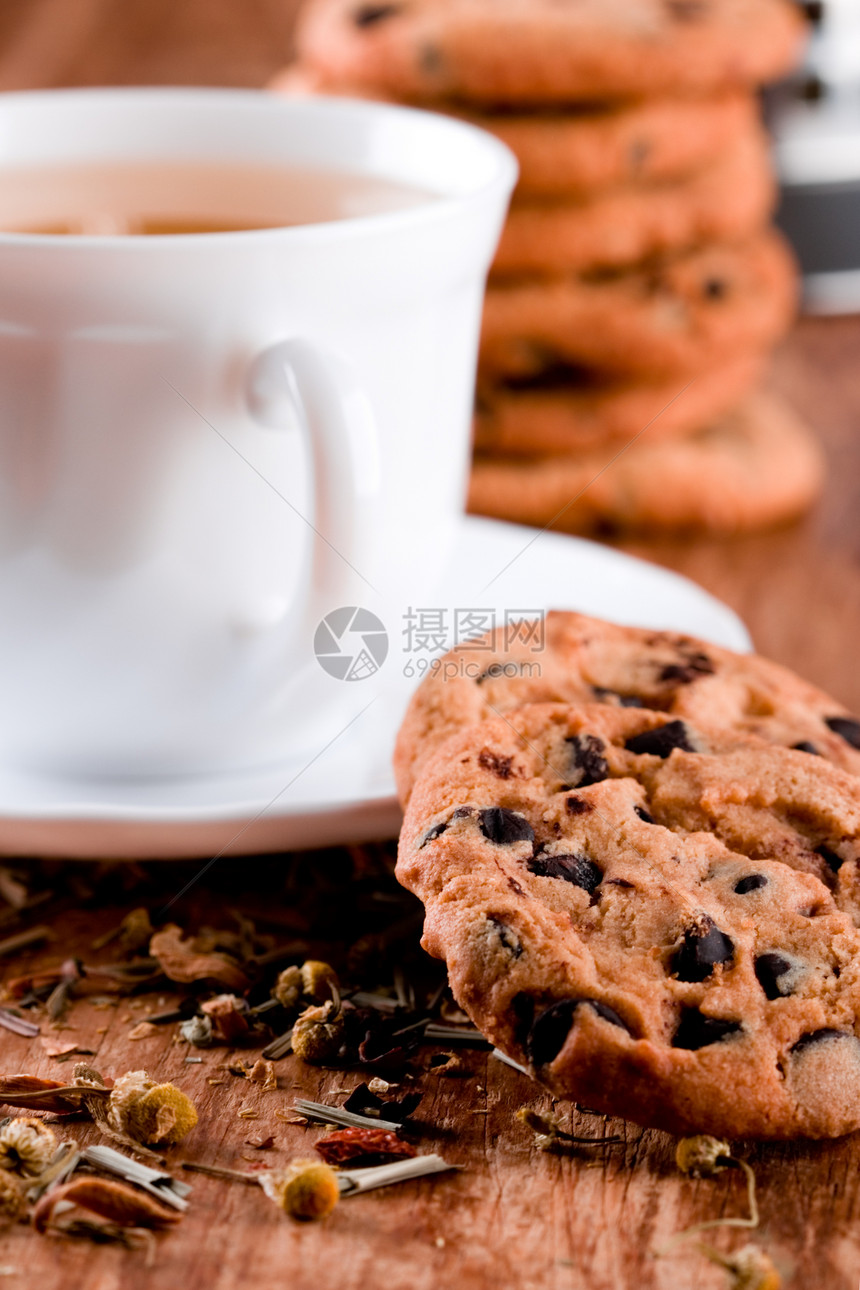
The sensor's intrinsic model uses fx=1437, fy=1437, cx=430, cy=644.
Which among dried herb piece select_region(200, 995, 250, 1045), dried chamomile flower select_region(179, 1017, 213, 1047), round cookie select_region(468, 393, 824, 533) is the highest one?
dried herb piece select_region(200, 995, 250, 1045)

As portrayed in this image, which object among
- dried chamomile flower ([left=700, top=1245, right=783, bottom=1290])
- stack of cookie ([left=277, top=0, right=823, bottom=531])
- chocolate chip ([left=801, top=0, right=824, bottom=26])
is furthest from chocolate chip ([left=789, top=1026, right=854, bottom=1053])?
chocolate chip ([left=801, top=0, right=824, bottom=26])

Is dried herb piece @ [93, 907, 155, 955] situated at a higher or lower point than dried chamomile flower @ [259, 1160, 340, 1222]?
lower

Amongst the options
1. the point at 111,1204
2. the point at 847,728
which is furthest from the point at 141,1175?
the point at 847,728

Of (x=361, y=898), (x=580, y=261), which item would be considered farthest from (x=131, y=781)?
(x=580, y=261)

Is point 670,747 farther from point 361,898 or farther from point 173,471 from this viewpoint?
point 173,471

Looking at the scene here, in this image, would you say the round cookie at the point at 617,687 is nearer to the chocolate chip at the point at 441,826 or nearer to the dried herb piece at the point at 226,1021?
the chocolate chip at the point at 441,826

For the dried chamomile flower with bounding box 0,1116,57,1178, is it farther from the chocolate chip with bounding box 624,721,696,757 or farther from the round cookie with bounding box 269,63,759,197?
the round cookie with bounding box 269,63,759,197
